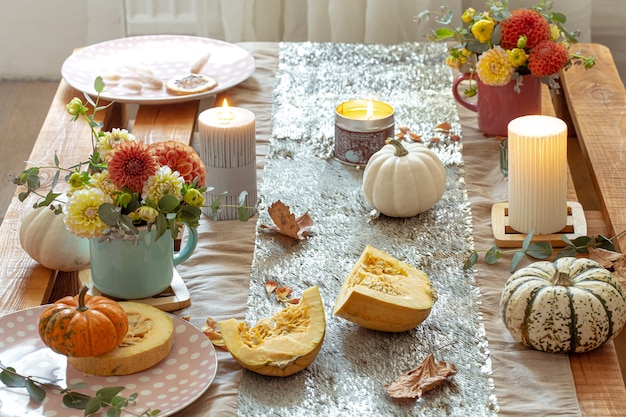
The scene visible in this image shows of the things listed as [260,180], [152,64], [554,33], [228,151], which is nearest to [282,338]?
[228,151]

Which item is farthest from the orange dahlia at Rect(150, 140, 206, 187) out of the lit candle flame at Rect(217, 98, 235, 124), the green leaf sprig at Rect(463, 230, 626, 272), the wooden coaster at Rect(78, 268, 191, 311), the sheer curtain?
the sheer curtain

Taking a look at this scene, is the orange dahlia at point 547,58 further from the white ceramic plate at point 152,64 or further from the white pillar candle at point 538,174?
the white ceramic plate at point 152,64

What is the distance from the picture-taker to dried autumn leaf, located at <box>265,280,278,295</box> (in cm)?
129

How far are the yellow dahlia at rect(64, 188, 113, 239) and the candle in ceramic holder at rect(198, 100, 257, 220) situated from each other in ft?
1.04

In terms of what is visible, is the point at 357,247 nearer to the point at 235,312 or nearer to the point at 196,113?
the point at 235,312

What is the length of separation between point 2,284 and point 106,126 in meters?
0.76

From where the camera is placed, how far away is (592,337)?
1.12m

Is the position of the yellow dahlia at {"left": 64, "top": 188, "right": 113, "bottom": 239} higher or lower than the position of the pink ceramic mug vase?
higher

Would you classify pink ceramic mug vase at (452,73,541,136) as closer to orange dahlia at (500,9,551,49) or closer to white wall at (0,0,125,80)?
orange dahlia at (500,9,551,49)

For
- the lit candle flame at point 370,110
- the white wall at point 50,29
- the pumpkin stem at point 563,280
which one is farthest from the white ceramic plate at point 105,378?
the white wall at point 50,29

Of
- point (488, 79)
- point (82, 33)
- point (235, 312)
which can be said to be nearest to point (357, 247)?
point (235, 312)

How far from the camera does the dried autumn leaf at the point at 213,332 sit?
1.17 m

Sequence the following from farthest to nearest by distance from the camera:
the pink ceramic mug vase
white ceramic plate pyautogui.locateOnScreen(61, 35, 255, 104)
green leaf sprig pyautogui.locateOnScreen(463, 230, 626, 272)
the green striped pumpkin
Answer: white ceramic plate pyautogui.locateOnScreen(61, 35, 255, 104), the pink ceramic mug vase, green leaf sprig pyautogui.locateOnScreen(463, 230, 626, 272), the green striped pumpkin

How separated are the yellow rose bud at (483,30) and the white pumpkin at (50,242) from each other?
80 cm
